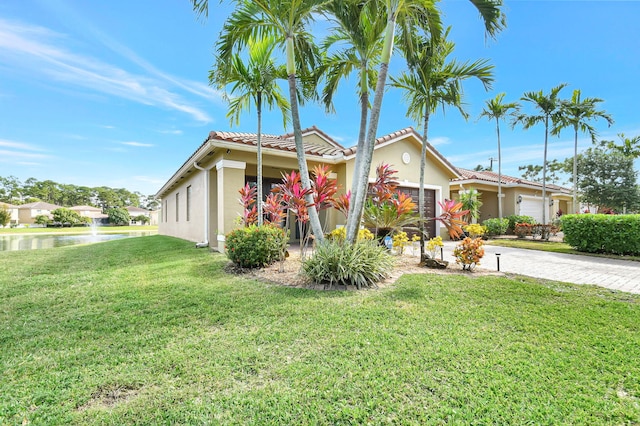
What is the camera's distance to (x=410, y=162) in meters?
14.5

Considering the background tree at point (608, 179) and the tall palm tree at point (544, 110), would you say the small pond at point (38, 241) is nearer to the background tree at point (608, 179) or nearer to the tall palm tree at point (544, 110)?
the tall palm tree at point (544, 110)

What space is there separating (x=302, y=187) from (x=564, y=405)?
6037mm

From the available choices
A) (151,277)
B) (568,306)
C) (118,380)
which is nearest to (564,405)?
(568,306)

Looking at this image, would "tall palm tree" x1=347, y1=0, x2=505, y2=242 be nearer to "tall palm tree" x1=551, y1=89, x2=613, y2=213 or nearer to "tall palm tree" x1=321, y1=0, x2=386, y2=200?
"tall palm tree" x1=321, y1=0, x2=386, y2=200

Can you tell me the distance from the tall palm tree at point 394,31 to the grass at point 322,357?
222 centimetres

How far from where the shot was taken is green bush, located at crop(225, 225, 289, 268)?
7.46 metres

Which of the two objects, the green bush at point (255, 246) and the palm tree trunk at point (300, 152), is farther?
the green bush at point (255, 246)

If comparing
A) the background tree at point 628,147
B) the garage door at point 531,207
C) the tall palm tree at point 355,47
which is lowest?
the garage door at point 531,207

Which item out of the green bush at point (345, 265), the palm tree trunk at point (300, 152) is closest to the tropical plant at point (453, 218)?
the green bush at point (345, 265)

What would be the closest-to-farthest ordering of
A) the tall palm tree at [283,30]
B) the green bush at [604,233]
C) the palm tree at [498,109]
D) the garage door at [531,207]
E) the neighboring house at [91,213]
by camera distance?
the tall palm tree at [283,30] < the green bush at [604,233] < the palm tree at [498,109] < the garage door at [531,207] < the neighboring house at [91,213]

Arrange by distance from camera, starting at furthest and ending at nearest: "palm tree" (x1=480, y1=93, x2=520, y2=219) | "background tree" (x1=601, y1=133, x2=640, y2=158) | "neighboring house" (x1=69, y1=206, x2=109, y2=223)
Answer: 1. "neighboring house" (x1=69, y1=206, x2=109, y2=223)
2. "background tree" (x1=601, y1=133, x2=640, y2=158)
3. "palm tree" (x1=480, y1=93, x2=520, y2=219)

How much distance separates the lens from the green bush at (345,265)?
587cm

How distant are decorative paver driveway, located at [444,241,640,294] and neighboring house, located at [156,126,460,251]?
5.81m

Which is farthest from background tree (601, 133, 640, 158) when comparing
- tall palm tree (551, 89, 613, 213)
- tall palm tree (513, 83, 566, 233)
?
tall palm tree (513, 83, 566, 233)
